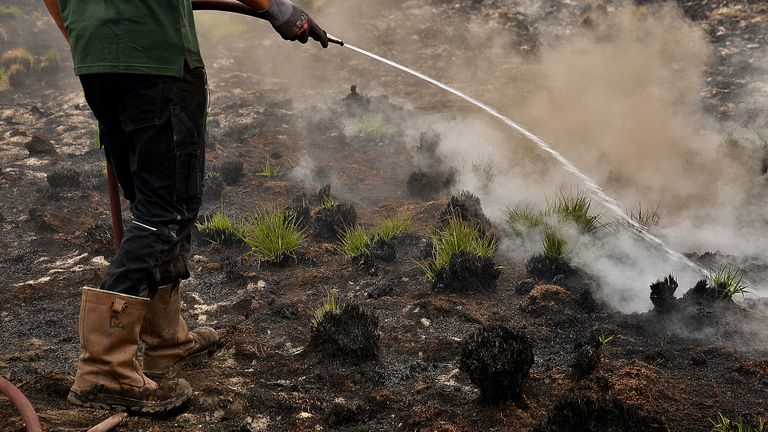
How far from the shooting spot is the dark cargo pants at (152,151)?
227 centimetres

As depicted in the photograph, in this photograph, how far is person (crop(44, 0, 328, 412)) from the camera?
7.30 feet

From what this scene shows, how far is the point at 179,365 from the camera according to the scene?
2.84 metres

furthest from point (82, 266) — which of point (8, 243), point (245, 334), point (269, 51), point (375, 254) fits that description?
point (269, 51)

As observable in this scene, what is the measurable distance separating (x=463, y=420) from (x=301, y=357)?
1.04m

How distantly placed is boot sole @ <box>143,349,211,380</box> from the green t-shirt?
4.56 ft

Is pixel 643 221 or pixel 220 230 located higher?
pixel 643 221

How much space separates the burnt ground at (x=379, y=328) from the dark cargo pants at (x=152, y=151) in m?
0.63

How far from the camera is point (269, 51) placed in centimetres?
1070

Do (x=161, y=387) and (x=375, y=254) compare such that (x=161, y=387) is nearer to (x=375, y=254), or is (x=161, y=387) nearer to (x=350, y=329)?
(x=350, y=329)

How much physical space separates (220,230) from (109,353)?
2.72 m

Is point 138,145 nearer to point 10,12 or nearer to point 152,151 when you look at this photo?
point 152,151

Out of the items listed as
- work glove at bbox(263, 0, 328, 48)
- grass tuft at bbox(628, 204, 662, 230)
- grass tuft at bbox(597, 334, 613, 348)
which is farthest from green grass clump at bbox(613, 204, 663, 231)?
work glove at bbox(263, 0, 328, 48)

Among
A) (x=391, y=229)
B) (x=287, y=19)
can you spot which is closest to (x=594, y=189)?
(x=391, y=229)

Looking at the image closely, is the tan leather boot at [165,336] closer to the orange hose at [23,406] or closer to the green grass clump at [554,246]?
the orange hose at [23,406]
